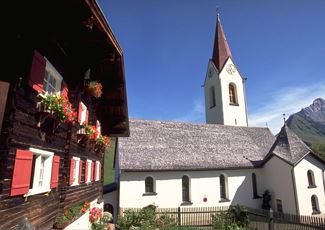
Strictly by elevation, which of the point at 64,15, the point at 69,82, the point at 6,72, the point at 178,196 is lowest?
the point at 178,196

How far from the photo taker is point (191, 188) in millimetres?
23969

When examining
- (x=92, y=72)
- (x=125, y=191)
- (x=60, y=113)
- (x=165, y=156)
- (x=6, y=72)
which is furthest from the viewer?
(x=165, y=156)

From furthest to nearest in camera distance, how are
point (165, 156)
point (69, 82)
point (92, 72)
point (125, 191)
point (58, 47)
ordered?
1. point (165, 156)
2. point (125, 191)
3. point (92, 72)
4. point (69, 82)
5. point (58, 47)

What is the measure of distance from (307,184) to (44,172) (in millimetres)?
22530

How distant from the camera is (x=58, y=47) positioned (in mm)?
7938

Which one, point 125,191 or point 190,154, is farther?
point 190,154

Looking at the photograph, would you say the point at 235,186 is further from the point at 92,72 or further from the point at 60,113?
the point at 60,113

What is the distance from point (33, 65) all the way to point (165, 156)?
64.8 ft

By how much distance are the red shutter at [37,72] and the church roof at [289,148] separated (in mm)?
22334

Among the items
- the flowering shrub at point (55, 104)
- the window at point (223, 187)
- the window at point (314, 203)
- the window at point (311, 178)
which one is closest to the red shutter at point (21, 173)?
the flowering shrub at point (55, 104)

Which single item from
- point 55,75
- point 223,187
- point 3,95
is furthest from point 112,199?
point 3,95

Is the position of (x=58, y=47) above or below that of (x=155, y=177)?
above

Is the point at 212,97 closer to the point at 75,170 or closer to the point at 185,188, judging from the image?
the point at 185,188

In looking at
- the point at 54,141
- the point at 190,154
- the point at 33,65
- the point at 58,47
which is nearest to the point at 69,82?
the point at 58,47
